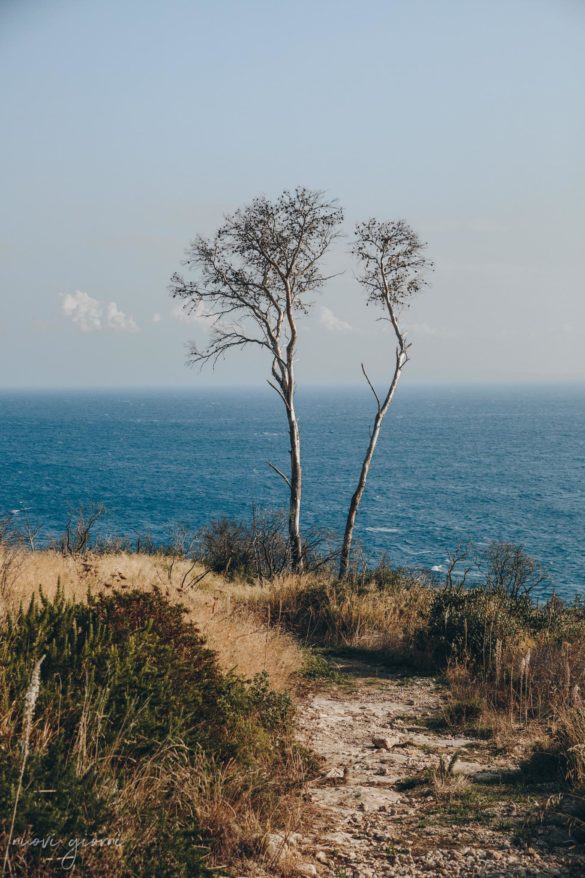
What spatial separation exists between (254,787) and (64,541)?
43.4ft

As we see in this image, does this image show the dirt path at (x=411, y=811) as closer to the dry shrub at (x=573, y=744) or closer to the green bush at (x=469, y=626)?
the dry shrub at (x=573, y=744)

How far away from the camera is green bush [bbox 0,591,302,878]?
167 inches

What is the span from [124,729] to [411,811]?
2.36m

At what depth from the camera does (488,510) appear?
5541cm

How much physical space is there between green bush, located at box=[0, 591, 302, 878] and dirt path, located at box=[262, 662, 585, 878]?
58 centimetres

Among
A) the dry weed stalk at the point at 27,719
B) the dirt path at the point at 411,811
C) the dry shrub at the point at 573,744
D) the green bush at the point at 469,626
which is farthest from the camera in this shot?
the green bush at the point at 469,626

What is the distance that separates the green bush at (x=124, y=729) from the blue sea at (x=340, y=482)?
48.7 feet

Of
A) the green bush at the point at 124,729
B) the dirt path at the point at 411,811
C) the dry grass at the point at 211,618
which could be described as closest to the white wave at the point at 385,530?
the dry grass at the point at 211,618

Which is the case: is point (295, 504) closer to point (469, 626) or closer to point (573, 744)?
point (469, 626)

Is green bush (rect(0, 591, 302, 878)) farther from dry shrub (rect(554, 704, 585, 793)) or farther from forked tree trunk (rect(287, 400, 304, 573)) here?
forked tree trunk (rect(287, 400, 304, 573))

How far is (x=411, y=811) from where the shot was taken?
5754 mm

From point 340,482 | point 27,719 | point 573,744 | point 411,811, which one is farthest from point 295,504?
point 340,482

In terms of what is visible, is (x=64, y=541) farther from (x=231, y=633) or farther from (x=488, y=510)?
(x=488, y=510)

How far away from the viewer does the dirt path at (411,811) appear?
4844 mm
